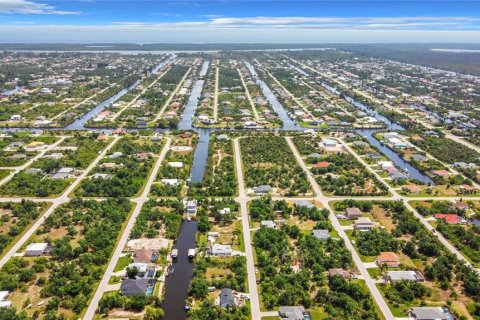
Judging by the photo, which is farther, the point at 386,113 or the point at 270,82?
the point at 270,82

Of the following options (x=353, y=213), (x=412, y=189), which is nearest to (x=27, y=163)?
(x=353, y=213)

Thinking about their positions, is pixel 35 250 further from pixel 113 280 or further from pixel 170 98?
pixel 170 98

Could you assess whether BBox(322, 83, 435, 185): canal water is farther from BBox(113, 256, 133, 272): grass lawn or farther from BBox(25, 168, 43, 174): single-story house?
BBox(25, 168, 43, 174): single-story house

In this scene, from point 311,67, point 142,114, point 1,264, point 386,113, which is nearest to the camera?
point 1,264

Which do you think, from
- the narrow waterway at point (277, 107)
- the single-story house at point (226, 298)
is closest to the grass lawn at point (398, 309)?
the single-story house at point (226, 298)

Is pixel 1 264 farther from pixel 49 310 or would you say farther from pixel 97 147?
pixel 97 147

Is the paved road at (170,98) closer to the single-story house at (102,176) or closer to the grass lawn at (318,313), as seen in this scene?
Answer: the single-story house at (102,176)

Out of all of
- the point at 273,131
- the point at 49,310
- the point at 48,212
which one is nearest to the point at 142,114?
the point at 273,131
